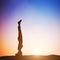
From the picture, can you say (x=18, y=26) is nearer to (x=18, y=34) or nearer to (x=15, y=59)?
(x=18, y=34)

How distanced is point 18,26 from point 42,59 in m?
6.57

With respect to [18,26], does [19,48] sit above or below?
below

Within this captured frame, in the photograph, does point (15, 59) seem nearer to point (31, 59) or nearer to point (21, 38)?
point (31, 59)

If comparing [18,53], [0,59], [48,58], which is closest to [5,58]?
[0,59]

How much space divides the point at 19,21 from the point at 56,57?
7.02m

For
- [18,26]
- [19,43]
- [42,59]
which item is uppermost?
[18,26]

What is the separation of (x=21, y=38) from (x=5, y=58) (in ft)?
13.6

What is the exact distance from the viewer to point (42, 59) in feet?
79.2

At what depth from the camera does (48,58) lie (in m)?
24.5

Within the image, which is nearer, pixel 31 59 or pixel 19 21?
pixel 31 59

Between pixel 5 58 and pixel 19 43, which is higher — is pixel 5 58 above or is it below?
below

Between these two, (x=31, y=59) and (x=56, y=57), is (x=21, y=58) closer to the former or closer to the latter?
(x=31, y=59)

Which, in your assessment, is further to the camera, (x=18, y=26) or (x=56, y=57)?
(x=18, y=26)

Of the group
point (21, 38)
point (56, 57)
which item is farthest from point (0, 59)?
point (56, 57)
